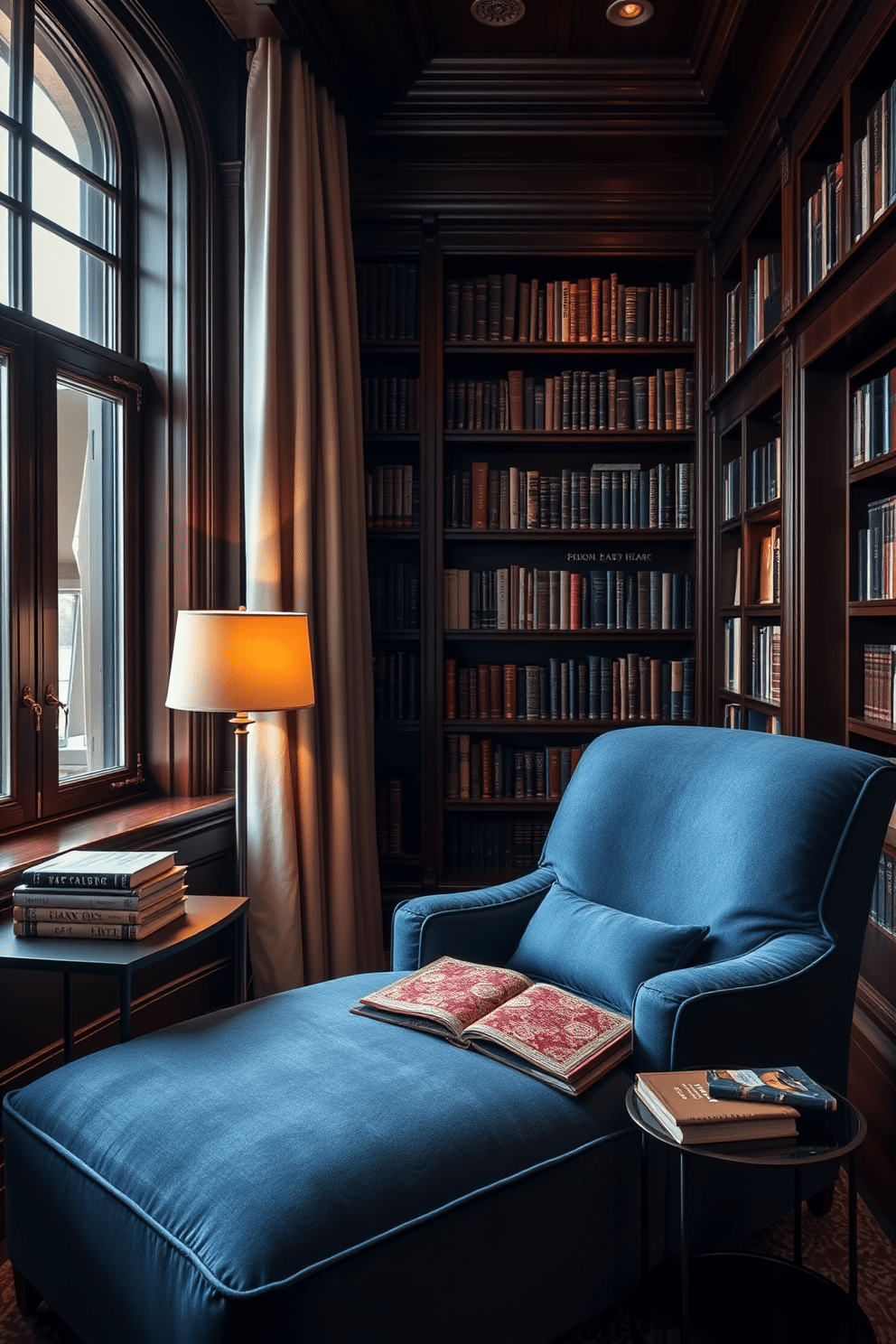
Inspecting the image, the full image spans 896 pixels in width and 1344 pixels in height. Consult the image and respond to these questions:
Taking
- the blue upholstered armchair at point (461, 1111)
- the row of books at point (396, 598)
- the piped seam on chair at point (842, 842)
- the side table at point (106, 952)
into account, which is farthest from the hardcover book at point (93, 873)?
the row of books at point (396, 598)

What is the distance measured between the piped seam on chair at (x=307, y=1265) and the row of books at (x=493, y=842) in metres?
2.13

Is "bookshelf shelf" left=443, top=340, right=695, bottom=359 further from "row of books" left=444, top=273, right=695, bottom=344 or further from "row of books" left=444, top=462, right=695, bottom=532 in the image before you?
"row of books" left=444, top=462, right=695, bottom=532

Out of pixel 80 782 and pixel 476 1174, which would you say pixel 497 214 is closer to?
pixel 80 782

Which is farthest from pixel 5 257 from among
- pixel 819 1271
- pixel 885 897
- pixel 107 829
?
pixel 819 1271

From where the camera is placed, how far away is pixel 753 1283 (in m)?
1.56

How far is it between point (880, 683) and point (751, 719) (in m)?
0.87

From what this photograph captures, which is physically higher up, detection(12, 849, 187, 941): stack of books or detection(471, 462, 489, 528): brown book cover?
detection(471, 462, 489, 528): brown book cover

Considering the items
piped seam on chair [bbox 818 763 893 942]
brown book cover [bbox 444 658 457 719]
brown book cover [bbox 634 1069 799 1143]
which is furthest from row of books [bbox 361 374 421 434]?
brown book cover [bbox 634 1069 799 1143]

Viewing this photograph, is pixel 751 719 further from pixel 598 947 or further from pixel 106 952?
pixel 106 952

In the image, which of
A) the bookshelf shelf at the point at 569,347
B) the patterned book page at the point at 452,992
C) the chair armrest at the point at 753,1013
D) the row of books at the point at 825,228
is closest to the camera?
the chair armrest at the point at 753,1013

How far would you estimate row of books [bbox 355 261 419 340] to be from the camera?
3.50 m

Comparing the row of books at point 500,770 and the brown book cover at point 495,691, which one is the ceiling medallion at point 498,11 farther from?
the row of books at point 500,770

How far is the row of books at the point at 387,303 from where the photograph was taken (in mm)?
3496

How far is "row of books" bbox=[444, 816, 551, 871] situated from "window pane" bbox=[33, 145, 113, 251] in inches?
90.2
